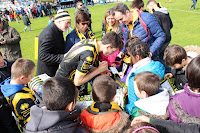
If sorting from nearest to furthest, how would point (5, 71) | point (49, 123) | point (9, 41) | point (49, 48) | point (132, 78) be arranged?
1. point (49, 123)
2. point (132, 78)
3. point (5, 71)
4. point (49, 48)
5. point (9, 41)

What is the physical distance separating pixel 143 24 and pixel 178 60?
3.92 feet

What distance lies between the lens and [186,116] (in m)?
1.66

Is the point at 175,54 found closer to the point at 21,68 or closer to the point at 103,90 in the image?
the point at 103,90

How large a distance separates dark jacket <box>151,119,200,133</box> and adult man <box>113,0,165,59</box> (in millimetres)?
2037

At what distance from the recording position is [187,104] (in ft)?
5.50

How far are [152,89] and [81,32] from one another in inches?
84.3

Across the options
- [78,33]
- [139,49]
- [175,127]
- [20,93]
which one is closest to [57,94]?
[20,93]

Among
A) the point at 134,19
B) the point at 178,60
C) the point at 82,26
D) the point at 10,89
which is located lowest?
the point at 10,89

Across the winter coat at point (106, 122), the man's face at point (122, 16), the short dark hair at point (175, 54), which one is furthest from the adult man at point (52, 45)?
the short dark hair at point (175, 54)

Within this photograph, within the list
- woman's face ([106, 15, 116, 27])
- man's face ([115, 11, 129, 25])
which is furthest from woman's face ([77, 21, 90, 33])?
woman's face ([106, 15, 116, 27])

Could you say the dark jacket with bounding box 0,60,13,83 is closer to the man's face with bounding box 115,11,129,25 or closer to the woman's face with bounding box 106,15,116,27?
the man's face with bounding box 115,11,129,25

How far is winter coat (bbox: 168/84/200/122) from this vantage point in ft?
5.36

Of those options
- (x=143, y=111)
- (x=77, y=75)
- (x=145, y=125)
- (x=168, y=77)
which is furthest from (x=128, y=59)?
(x=145, y=125)

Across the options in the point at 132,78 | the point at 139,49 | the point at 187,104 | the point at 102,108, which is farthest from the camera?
the point at 139,49
